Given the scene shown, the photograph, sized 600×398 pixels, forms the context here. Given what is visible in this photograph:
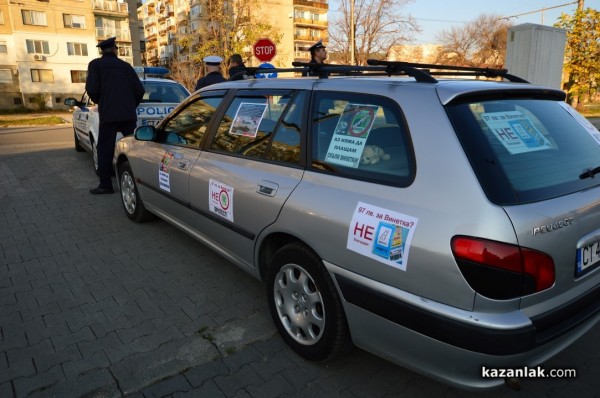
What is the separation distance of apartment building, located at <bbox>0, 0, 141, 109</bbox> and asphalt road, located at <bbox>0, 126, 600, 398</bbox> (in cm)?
4230

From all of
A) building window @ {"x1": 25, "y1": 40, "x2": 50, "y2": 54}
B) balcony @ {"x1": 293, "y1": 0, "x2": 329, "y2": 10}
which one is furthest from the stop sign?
balcony @ {"x1": 293, "y1": 0, "x2": 329, "y2": 10}

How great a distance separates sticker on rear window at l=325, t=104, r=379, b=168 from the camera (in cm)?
232

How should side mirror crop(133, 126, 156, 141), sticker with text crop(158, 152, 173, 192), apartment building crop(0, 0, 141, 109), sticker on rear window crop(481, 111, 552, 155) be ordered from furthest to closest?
apartment building crop(0, 0, 141, 109), side mirror crop(133, 126, 156, 141), sticker with text crop(158, 152, 173, 192), sticker on rear window crop(481, 111, 552, 155)

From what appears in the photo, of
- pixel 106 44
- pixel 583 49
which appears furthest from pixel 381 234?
pixel 583 49

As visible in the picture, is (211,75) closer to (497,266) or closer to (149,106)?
(149,106)

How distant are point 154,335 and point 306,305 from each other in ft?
3.60

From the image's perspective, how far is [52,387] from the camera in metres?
2.35

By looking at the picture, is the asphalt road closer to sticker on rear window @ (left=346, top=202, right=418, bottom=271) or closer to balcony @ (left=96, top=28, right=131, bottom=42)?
sticker on rear window @ (left=346, top=202, right=418, bottom=271)

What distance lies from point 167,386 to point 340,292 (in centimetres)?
111

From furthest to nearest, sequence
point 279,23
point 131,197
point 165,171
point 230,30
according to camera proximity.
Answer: point 279,23
point 230,30
point 131,197
point 165,171

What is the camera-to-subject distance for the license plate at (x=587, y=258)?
1960 millimetres

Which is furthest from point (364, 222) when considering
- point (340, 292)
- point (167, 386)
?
point (167, 386)

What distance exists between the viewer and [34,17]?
132 feet

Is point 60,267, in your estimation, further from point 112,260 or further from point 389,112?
point 389,112
